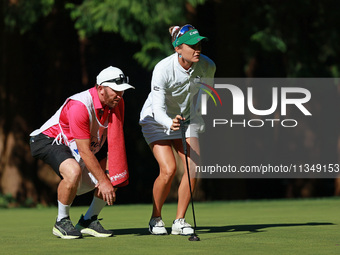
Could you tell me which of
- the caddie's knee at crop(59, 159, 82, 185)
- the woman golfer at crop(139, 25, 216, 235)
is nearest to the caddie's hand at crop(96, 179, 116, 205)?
the caddie's knee at crop(59, 159, 82, 185)

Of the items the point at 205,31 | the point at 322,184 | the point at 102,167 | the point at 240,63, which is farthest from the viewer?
the point at 322,184

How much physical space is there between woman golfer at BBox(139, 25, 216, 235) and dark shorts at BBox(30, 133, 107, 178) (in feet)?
3.01

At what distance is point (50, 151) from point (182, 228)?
1.55 metres

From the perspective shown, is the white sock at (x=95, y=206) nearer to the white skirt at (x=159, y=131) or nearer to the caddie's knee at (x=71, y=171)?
the caddie's knee at (x=71, y=171)

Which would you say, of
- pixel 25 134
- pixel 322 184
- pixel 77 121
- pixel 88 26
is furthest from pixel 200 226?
pixel 322 184

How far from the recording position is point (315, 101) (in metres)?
20.9

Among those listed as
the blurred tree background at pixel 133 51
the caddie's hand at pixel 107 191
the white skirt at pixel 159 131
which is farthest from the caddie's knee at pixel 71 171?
the blurred tree background at pixel 133 51

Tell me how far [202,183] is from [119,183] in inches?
423

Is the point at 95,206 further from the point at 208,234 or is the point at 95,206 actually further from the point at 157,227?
the point at 208,234

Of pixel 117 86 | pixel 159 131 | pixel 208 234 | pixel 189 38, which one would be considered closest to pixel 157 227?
pixel 208 234

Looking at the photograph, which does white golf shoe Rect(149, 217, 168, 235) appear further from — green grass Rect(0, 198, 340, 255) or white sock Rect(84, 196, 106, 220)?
white sock Rect(84, 196, 106, 220)

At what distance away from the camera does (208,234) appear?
877 centimetres

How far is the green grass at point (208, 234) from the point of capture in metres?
7.39

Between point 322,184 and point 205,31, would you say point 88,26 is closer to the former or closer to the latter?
point 205,31
